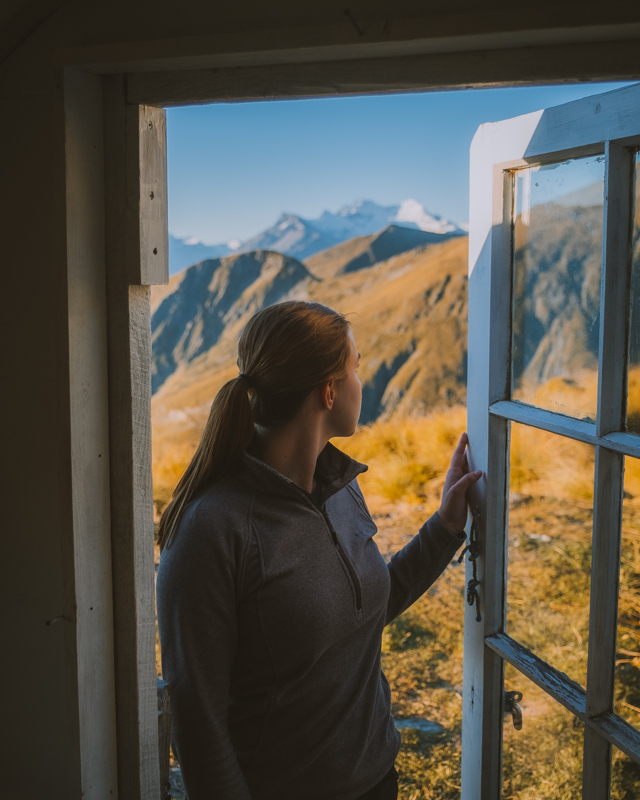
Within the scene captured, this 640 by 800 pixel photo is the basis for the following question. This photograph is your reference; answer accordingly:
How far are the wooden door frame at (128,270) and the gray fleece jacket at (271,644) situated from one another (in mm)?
59

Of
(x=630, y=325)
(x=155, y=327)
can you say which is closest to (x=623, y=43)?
(x=630, y=325)

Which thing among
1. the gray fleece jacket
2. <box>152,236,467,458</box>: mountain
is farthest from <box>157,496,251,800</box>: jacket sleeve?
<box>152,236,467,458</box>: mountain

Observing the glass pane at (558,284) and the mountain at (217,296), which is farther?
the mountain at (217,296)

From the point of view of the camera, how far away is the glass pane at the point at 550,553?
1.16 metres

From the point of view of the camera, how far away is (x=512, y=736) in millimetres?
1224

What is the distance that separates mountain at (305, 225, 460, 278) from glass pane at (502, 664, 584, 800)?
724 centimetres

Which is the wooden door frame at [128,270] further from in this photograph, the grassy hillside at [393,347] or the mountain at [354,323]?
the grassy hillside at [393,347]

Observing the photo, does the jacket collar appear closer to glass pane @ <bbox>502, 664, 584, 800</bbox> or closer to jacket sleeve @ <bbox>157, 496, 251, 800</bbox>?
jacket sleeve @ <bbox>157, 496, 251, 800</bbox>

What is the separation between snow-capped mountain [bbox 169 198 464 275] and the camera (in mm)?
7848

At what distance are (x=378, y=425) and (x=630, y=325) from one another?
4353 mm

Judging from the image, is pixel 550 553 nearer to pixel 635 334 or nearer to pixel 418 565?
pixel 418 565

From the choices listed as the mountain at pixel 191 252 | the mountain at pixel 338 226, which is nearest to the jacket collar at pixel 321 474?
the mountain at pixel 338 226

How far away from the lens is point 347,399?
1.21 metres

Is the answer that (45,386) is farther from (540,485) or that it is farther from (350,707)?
(540,485)
